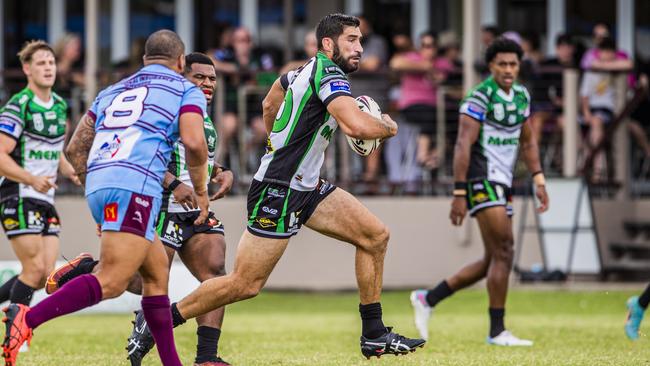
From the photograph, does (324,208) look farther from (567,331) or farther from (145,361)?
(567,331)

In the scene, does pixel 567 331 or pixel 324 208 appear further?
pixel 567 331

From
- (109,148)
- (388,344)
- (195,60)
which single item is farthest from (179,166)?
(388,344)

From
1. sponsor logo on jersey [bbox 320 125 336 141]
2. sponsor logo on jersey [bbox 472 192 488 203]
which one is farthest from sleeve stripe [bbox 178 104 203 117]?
sponsor logo on jersey [bbox 472 192 488 203]

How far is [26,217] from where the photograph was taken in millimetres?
11852

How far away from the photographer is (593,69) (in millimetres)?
18625

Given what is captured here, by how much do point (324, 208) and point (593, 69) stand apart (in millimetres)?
10370

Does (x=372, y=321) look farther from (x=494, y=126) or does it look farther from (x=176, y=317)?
(x=494, y=126)

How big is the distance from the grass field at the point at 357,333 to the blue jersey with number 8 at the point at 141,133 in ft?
8.46

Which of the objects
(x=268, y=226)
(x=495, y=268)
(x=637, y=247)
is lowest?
(x=637, y=247)

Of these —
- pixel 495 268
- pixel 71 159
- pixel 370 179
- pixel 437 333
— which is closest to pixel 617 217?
pixel 370 179

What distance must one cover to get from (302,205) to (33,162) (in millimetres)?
3734

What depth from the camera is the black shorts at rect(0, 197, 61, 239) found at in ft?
38.8

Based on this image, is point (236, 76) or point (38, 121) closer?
point (38, 121)

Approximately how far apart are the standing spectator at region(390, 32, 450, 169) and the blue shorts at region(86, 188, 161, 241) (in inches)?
426
